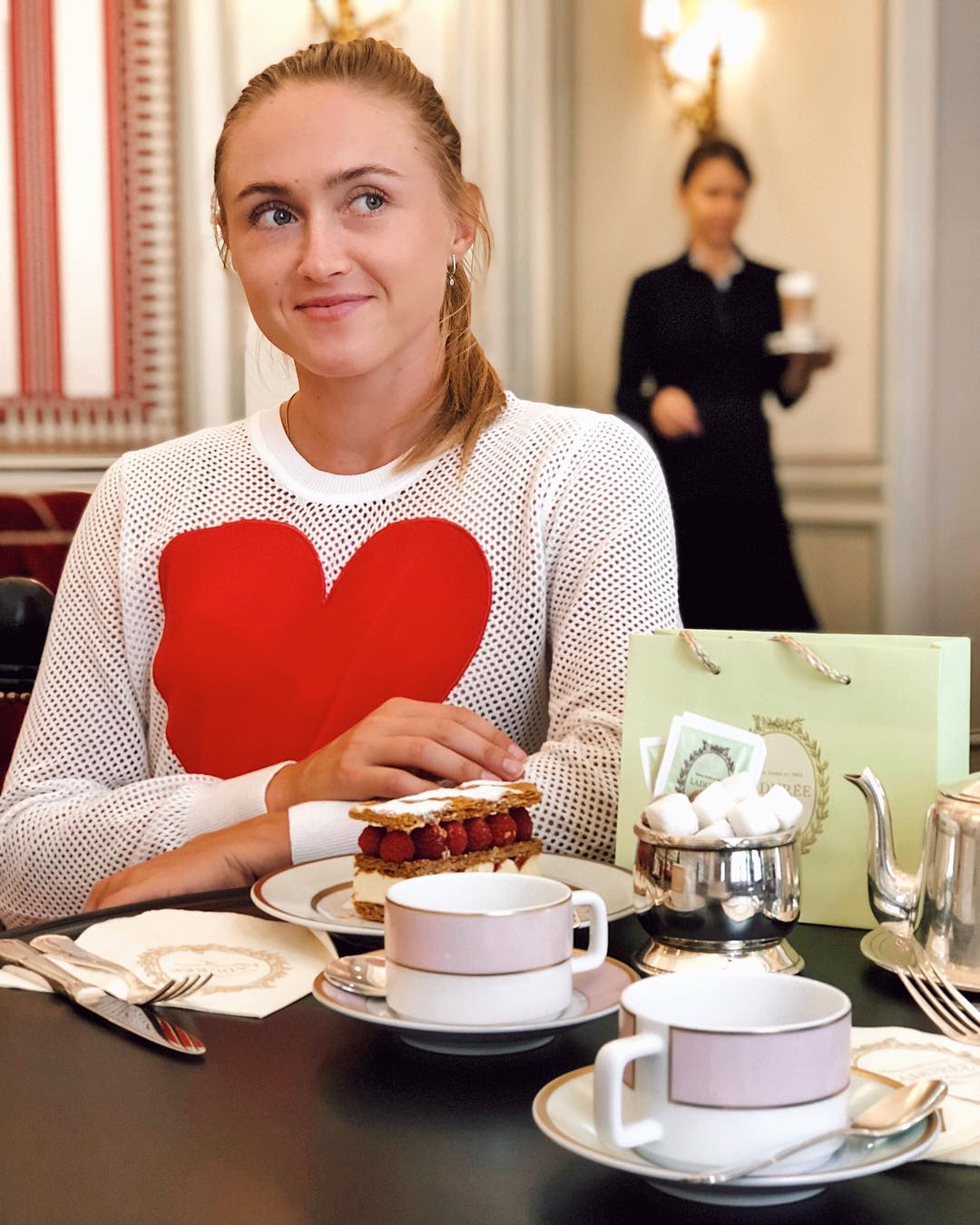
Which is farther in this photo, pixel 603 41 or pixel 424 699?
pixel 603 41

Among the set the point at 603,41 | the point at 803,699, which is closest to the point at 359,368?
the point at 803,699

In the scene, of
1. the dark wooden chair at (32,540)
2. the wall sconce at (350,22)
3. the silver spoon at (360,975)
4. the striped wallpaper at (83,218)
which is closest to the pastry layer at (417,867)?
the silver spoon at (360,975)

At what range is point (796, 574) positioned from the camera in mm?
4453

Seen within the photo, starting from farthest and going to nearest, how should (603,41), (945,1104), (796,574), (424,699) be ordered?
(603,41) < (796,574) < (424,699) < (945,1104)

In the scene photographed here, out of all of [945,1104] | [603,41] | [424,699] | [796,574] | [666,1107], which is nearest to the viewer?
[666,1107]

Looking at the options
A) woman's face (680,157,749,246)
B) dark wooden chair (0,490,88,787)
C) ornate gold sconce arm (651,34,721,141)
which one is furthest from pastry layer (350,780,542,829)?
ornate gold sconce arm (651,34,721,141)

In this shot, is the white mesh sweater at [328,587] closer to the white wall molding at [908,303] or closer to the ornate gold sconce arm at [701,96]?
the white wall molding at [908,303]

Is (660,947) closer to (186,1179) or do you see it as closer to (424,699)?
(186,1179)

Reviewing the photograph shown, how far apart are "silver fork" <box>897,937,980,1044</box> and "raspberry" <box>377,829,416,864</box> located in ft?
0.93

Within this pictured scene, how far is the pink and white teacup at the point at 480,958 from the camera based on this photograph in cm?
66

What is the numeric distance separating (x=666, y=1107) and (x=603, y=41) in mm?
4759

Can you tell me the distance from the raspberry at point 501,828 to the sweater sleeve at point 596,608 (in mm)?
180

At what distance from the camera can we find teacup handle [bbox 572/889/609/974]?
71 centimetres

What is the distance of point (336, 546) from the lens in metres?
1.41
